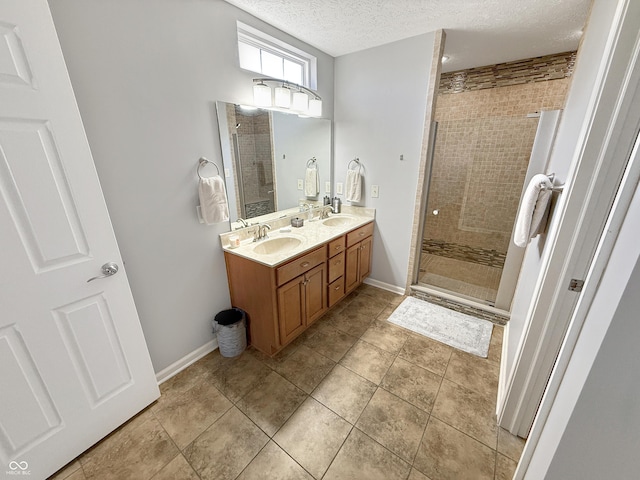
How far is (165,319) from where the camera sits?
1.66m

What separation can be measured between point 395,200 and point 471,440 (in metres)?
1.97

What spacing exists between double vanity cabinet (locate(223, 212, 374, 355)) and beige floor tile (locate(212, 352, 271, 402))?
0.12 meters

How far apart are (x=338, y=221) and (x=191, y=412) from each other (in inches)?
80.6

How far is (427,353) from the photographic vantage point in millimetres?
1972

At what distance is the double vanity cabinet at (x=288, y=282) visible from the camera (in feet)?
5.66

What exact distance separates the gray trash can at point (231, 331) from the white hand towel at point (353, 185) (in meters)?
1.66

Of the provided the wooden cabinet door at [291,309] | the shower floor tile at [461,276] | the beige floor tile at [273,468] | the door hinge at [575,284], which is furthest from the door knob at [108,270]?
the shower floor tile at [461,276]

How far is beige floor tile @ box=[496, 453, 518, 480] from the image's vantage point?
47.5 inches

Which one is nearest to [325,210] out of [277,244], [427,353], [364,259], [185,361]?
[364,259]

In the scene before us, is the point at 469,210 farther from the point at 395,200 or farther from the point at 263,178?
the point at 263,178

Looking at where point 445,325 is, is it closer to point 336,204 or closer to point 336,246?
point 336,246

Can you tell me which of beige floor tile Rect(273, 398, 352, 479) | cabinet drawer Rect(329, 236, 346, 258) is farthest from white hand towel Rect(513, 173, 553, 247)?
beige floor tile Rect(273, 398, 352, 479)

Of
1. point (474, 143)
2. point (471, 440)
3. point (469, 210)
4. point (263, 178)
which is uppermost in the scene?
point (474, 143)

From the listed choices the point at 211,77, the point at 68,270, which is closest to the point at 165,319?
the point at 68,270
